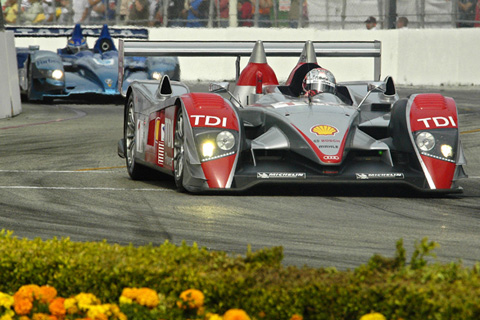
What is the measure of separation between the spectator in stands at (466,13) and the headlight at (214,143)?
2063cm

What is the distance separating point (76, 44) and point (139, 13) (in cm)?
771

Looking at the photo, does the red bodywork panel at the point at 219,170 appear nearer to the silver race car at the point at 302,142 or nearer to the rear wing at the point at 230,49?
the silver race car at the point at 302,142

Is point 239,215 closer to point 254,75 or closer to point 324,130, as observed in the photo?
point 324,130

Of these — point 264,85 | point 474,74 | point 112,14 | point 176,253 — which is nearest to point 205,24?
point 112,14

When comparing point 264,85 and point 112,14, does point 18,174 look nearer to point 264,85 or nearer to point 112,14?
point 264,85

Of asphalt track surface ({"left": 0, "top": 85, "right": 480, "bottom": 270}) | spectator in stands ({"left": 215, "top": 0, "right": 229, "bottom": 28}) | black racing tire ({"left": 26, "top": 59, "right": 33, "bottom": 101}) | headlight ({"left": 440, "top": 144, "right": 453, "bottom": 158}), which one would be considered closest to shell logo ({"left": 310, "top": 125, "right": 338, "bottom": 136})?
asphalt track surface ({"left": 0, "top": 85, "right": 480, "bottom": 270})

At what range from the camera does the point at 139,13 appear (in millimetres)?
29453

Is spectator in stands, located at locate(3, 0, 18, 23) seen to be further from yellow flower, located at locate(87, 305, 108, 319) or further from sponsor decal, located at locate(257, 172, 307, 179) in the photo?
yellow flower, located at locate(87, 305, 108, 319)

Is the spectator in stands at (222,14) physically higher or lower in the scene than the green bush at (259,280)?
lower

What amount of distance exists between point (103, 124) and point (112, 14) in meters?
12.6

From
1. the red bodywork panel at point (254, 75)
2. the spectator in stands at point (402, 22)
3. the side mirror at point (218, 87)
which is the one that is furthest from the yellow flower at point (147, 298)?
the spectator in stands at point (402, 22)

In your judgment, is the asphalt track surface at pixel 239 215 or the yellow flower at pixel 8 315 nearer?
the yellow flower at pixel 8 315

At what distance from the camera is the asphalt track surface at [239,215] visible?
252 inches

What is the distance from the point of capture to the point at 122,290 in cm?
415
